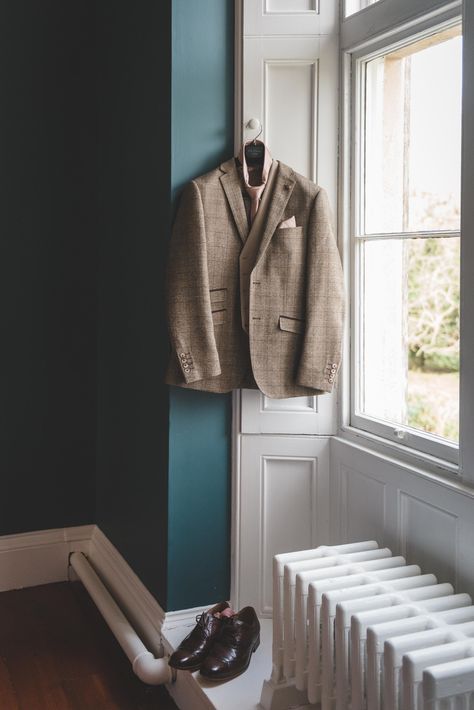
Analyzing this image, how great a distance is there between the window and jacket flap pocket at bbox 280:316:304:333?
20 centimetres

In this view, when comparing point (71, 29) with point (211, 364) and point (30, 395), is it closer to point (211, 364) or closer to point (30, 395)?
point (30, 395)

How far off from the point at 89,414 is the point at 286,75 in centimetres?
170

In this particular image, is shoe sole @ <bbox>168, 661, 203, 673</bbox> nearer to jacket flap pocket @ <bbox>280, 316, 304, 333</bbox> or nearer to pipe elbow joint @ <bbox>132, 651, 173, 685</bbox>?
pipe elbow joint @ <bbox>132, 651, 173, 685</bbox>

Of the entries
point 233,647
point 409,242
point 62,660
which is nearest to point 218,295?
point 409,242

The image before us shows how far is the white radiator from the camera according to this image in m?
1.58

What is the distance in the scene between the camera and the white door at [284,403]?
2551mm

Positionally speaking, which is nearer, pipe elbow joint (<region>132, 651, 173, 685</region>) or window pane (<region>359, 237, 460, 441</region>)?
window pane (<region>359, 237, 460, 441</region>)

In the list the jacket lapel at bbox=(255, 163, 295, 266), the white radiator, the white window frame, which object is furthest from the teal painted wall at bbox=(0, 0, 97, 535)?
the white radiator

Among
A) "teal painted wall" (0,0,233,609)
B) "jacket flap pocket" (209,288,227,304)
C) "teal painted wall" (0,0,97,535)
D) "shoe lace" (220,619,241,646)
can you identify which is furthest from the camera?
"teal painted wall" (0,0,97,535)

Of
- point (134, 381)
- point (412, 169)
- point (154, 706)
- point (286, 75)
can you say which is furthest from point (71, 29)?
point (154, 706)

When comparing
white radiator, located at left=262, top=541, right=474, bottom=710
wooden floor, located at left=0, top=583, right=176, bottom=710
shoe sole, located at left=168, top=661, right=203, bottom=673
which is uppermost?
white radiator, located at left=262, top=541, right=474, bottom=710

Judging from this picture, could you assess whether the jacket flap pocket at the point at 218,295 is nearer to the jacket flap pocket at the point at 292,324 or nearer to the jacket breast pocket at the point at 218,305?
the jacket breast pocket at the point at 218,305

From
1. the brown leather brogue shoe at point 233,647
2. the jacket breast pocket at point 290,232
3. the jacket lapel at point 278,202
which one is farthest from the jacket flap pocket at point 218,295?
the brown leather brogue shoe at point 233,647

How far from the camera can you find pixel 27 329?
3.35 meters
